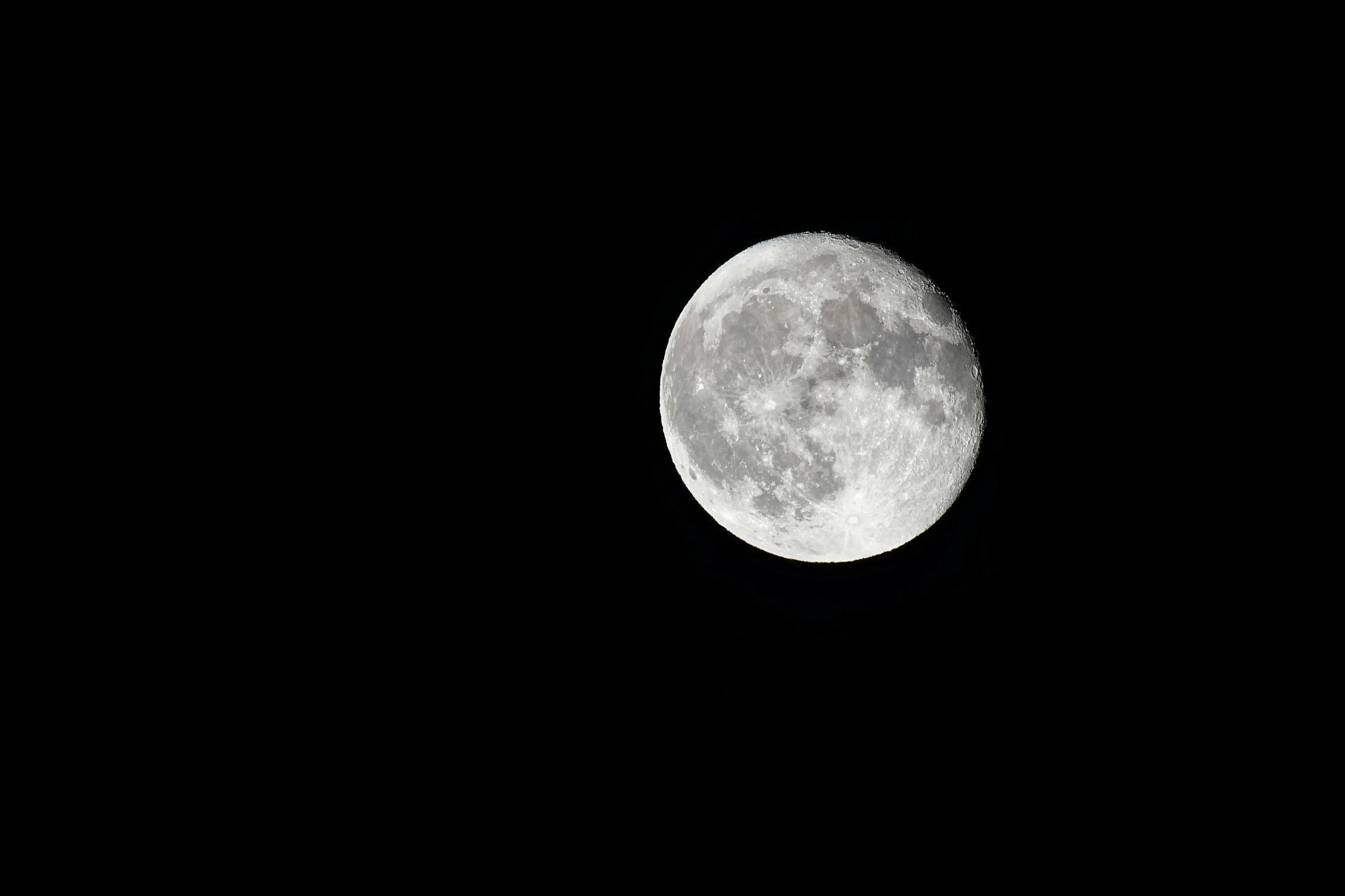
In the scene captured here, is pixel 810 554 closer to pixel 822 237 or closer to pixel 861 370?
pixel 861 370

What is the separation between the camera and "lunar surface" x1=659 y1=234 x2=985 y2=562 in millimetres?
3729

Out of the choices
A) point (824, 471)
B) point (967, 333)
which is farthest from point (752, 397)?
point (967, 333)

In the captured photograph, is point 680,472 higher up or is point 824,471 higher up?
point 680,472

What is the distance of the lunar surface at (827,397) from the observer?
12.2ft

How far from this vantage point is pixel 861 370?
12.2 feet

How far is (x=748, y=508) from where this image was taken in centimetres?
415

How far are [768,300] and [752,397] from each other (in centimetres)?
53

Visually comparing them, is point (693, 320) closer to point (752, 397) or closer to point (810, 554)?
point (752, 397)

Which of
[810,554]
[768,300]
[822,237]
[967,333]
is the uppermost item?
[822,237]

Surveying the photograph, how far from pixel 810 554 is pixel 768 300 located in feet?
4.77

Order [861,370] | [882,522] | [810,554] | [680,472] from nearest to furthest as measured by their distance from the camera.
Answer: [861,370], [882,522], [810,554], [680,472]

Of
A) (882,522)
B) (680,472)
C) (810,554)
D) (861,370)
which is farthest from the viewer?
(680,472)

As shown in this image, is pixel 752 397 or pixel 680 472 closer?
pixel 752 397

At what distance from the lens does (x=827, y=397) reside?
A: 3691 millimetres
